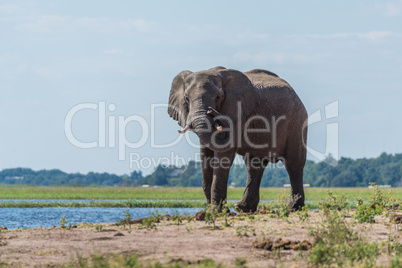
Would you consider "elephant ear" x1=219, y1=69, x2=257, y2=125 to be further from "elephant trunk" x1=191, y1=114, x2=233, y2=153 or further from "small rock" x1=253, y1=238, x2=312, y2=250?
"small rock" x1=253, y1=238, x2=312, y2=250

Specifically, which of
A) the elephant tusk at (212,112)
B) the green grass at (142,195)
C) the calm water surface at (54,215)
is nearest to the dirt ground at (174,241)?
the elephant tusk at (212,112)

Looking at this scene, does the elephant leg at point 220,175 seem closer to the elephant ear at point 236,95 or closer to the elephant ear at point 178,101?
the elephant ear at point 236,95

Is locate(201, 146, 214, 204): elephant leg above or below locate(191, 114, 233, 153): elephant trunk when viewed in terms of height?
below

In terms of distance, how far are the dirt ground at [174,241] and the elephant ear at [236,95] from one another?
2.09 metres

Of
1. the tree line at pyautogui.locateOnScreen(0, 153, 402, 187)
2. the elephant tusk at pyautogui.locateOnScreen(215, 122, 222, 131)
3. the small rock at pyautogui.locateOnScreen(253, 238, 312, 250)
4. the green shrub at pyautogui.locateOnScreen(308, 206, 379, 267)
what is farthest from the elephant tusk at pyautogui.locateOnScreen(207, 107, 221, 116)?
the tree line at pyautogui.locateOnScreen(0, 153, 402, 187)

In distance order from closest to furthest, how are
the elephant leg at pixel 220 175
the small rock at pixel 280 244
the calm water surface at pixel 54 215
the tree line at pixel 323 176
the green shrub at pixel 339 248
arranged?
the green shrub at pixel 339 248 < the small rock at pixel 280 244 < the elephant leg at pixel 220 175 < the calm water surface at pixel 54 215 < the tree line at pixel 323 176

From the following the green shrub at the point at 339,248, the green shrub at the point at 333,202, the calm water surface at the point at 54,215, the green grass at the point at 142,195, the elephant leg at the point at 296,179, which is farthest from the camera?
the green grass at the point at 142,195

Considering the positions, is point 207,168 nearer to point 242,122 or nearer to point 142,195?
point 242,122

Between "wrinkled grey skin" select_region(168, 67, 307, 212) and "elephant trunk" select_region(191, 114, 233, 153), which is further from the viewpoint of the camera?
"wrinkled grey skin" select_region(168, 67, 307, 212)

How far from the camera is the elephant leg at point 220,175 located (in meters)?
15.0

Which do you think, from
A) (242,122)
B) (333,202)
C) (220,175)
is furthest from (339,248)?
(242,122)

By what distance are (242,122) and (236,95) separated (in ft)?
1.97

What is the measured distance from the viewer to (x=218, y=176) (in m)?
15.0

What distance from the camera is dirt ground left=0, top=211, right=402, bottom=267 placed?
10742 mm
